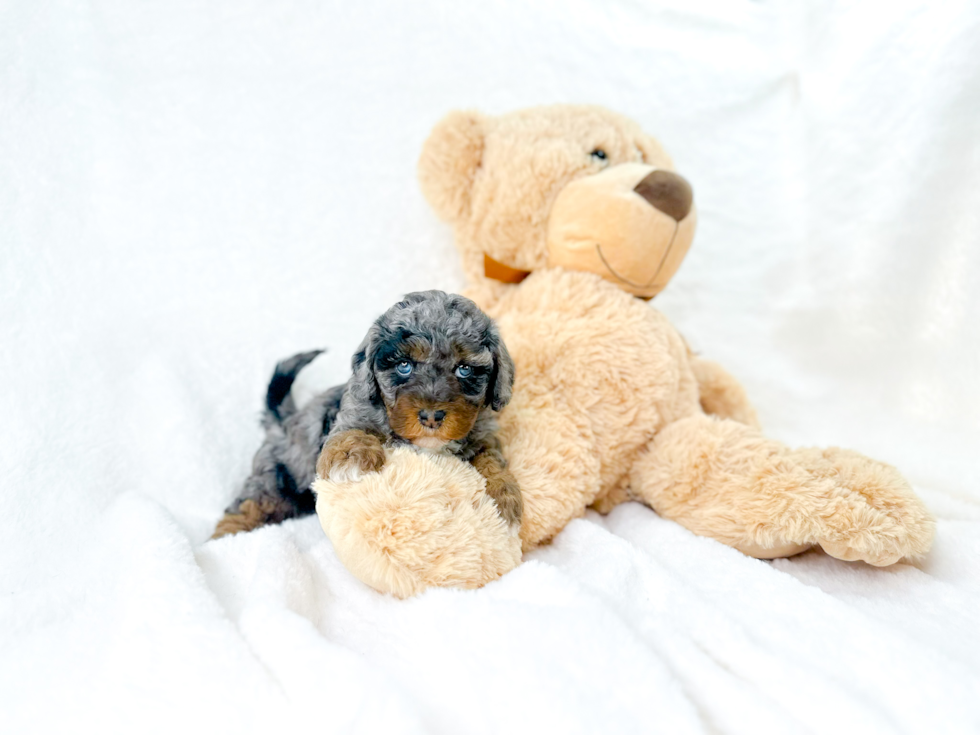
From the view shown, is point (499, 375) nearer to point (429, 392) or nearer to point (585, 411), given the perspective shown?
point (429, 392)

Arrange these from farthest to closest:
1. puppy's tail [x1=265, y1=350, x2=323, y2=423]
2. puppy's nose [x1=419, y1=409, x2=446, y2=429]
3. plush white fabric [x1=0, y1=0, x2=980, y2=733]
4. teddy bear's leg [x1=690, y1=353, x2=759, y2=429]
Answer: teddy bear's leg [x1=690, y1=353, x2=759, y2=429] < puppy's tail [x1=265, y1=350, x2=323, y2=423] < puppy's nose [x1=419, y1=409, x2=446, y2=429] < plush white fabric [x1=0, y1=0, x2=980, y2=733]

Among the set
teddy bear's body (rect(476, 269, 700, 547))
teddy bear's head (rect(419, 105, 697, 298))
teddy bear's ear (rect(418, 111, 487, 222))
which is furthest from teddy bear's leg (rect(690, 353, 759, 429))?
teddy bear's ear (rect(418, 111, 487, 222))

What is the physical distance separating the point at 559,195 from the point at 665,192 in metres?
0.24

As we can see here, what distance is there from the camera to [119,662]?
0.90 meters

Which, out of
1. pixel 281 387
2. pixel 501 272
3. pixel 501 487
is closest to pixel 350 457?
pixel 501 487

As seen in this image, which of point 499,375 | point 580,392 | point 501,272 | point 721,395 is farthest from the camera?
point 721,395

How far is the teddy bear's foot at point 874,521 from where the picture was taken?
1.14 metres

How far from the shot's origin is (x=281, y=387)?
1482 mm

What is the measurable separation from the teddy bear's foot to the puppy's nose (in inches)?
27.7

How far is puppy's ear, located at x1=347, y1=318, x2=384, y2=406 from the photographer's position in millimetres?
1074

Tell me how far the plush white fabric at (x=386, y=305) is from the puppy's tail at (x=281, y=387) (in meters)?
0.16

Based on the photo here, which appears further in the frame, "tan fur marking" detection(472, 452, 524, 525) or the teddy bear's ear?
the teddy bear's ear

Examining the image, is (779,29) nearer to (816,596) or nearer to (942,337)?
(942,337)

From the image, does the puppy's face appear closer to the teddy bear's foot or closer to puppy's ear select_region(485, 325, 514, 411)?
puppy's ear select_region(485, 325, 514, 411)
